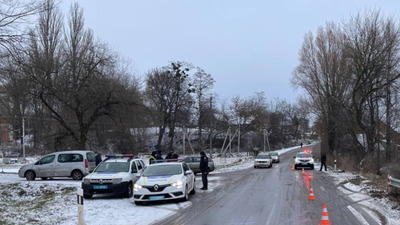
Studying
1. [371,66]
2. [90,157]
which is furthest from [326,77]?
[90,157]

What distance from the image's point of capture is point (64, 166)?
2334 centimetres

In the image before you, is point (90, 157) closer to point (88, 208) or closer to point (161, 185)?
point (88, 208)

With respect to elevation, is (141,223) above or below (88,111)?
below

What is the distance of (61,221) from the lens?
10953mm

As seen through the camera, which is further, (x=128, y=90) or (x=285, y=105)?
(x=285, y=105)

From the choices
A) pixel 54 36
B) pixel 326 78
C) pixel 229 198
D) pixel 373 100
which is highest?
pixel 54 36

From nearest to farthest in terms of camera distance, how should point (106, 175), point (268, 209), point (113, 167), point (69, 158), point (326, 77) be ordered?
point (268, 209)
point (106, 175)
point (113, 167)
point (69, 158)
point (326, 77)

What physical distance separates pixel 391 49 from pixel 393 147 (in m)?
7.85

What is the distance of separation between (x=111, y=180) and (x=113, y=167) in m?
1.37

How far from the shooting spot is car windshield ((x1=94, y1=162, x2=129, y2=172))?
1675cm

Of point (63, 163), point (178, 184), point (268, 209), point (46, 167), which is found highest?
point (63, 163)

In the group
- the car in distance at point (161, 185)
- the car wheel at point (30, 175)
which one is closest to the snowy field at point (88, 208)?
the car in distance at point (161, 185)

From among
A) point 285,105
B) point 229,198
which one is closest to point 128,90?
point 229,198

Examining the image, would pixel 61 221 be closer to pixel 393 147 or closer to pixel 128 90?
pixel 128 90
